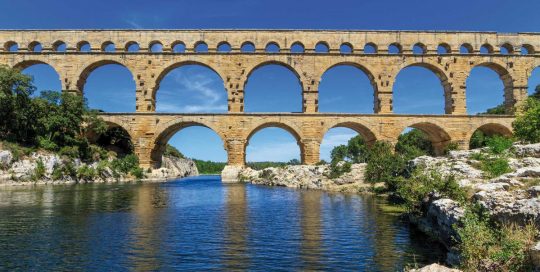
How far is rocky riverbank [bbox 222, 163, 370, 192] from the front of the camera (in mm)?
29420

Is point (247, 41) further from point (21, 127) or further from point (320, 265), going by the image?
point (320, 265)

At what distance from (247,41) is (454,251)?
37.3 meters

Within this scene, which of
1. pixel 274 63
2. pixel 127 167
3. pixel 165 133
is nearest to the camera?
pixel 127 167

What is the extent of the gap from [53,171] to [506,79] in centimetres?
4834

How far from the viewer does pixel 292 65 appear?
42.3 m

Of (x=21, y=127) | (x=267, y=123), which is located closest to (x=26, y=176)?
(x=21, y=127)

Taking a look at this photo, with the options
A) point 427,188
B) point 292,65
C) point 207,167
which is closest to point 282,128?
point 292,65

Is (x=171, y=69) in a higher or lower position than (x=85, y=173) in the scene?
higher

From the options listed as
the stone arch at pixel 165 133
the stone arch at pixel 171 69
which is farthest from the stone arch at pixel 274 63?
the stone arch at pixel 165 133

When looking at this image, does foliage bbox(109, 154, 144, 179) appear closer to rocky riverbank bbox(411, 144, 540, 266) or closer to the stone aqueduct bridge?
the stone aqueduct bridge

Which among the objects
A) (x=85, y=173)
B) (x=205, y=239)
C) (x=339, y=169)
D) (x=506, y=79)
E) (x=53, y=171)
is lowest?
(x=205, y=239)

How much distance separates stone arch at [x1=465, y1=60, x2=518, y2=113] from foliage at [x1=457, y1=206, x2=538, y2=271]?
40.8 m

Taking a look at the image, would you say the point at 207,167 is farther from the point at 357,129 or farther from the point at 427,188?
the point at 427,188

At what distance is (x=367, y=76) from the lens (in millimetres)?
43812
